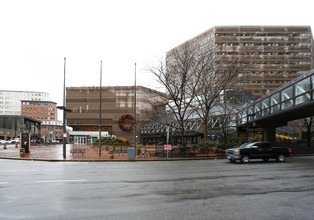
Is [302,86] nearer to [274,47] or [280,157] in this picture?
[280,157]

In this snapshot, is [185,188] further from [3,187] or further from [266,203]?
[3,187]

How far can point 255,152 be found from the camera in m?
20.6

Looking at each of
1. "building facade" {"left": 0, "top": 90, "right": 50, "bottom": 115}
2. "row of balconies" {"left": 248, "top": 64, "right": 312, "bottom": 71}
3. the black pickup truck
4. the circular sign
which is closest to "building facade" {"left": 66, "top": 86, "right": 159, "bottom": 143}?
the circular sign

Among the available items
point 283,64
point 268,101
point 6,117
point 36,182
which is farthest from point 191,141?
point 6,117

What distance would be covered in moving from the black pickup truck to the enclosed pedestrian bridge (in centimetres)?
345

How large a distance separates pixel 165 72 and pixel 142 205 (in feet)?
72.5

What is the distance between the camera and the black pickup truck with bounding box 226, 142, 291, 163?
66.2 feet

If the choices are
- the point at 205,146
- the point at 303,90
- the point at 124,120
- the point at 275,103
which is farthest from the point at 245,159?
the point at 124,120

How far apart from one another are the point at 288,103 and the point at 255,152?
526 centimetres

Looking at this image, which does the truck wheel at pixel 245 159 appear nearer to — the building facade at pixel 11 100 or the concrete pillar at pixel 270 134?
the concrete pillar at pixel 270 134

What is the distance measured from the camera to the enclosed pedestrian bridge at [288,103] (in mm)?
18609

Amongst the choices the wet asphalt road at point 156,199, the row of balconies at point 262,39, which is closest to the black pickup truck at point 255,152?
the wet asphalt road at point 156,199

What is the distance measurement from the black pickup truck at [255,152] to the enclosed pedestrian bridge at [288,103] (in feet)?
11.3

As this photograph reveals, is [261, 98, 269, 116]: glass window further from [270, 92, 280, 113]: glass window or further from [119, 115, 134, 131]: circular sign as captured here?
[119, 115, 134, 131]: circular sign
